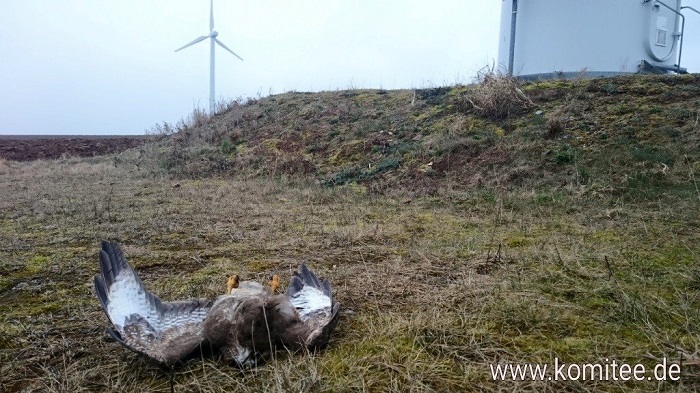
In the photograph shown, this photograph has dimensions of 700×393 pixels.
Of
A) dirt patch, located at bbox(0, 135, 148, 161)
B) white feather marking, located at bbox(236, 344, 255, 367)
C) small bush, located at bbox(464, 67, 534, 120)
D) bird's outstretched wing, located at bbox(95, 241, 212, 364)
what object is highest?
small bush, located at bbox(464, 67, 534, 120)

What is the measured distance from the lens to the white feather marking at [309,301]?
2.42 m

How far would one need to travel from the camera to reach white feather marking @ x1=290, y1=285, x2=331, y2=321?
95.1 inches

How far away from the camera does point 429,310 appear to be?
2559mm

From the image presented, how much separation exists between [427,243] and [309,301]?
1909 millimetres

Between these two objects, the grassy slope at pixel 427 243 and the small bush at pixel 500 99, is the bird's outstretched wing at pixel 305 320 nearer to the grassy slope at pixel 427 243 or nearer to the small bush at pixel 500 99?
the grassy slope at pixel 427 243

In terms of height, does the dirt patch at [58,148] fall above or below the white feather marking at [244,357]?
above

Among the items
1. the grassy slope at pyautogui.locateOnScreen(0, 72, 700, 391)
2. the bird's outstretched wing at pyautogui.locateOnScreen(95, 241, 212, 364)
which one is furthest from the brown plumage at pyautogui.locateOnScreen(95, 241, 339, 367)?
the grassy slope at pyautogui.locateOnScreen(0, 72, 700, 391)

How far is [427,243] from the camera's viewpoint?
421 cm

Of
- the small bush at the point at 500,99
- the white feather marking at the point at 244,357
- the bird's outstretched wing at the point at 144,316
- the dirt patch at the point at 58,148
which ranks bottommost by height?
the white feather marking at the point at 244,357

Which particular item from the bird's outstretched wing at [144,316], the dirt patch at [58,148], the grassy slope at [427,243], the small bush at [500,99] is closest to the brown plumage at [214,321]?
the bird's outstretched wing at [144,316]

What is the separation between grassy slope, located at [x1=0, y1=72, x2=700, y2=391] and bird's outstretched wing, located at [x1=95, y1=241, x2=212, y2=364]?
0.11 metres

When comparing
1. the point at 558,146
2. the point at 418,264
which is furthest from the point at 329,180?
the point at 418,264

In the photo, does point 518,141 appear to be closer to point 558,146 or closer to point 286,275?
point 558,146

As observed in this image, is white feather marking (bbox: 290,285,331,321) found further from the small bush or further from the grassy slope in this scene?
the small bush
